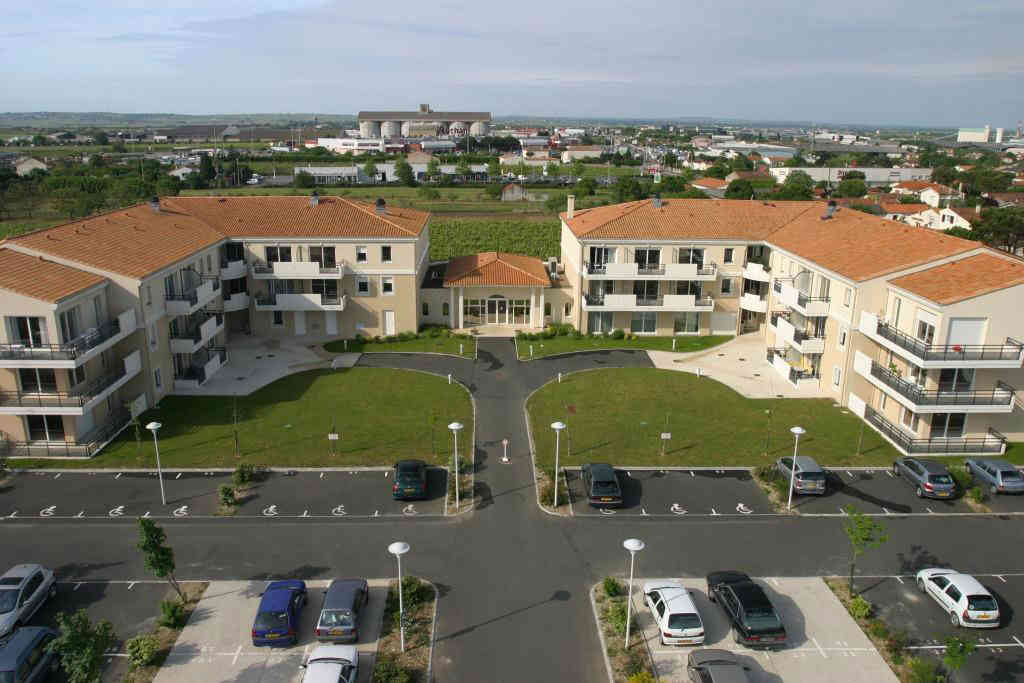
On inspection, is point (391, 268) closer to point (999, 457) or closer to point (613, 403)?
point (613, 403)

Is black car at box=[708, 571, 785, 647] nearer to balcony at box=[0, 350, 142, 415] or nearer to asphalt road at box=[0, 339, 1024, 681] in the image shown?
asphalt road at box=[0, 339, 1024, 681]

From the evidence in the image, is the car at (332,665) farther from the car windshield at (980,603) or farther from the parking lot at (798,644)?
the car windshield at (980,603)

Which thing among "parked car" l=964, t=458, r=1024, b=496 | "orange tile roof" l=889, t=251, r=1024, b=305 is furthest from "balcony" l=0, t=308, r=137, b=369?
"parked car" l=964, t=458, r=1024, b=496

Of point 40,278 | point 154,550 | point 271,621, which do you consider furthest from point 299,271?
point 271,621

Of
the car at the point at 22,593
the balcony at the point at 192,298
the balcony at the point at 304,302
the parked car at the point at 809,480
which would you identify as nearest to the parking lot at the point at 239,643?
the car at the point at 22,593

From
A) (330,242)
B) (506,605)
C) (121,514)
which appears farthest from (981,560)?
(330,242)

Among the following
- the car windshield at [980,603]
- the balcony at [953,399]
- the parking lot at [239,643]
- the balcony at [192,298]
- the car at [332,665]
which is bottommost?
the parking lot at [239,643]
